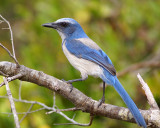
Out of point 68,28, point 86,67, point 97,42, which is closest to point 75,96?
point 86,67

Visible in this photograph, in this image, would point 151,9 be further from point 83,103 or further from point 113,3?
point 83,103

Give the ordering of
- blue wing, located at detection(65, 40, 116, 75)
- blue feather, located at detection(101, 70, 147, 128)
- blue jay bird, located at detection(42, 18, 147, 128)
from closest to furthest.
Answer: blue feather, located at detection(101, 70, 147, 128)
blue jay bird, located at detection(42, 18, 147, 128)
blue wing, located at detection(65, 40, 116, 75)

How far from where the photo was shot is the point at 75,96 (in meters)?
3.41

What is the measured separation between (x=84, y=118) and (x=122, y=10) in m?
2.30

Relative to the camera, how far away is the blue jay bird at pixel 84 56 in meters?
3.95

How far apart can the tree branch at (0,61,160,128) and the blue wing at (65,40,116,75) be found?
691 millimetres

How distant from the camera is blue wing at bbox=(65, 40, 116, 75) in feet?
13.4

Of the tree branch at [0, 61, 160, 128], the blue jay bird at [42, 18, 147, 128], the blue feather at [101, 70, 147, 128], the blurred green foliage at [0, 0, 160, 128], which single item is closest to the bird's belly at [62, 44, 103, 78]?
the blue jay bird at [42, 18, 147, 128]

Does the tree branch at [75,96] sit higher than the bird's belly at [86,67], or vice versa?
the bird's belly at [86,67]

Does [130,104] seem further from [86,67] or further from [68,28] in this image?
[68,28]

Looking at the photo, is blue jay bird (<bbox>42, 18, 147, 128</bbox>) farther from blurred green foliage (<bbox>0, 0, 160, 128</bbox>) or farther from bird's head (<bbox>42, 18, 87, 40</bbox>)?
blurred green foliage (<bbox>0, 0, 160, 128</bbox>)

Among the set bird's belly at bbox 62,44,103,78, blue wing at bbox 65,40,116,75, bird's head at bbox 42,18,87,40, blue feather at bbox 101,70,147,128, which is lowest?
Result: blue feather at bbox 101,70,147,128

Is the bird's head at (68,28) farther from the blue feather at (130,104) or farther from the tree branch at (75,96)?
the tree branch at (75,96)

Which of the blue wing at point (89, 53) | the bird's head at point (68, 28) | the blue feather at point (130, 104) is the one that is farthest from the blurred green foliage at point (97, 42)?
the blue feather at point (130, 104)
